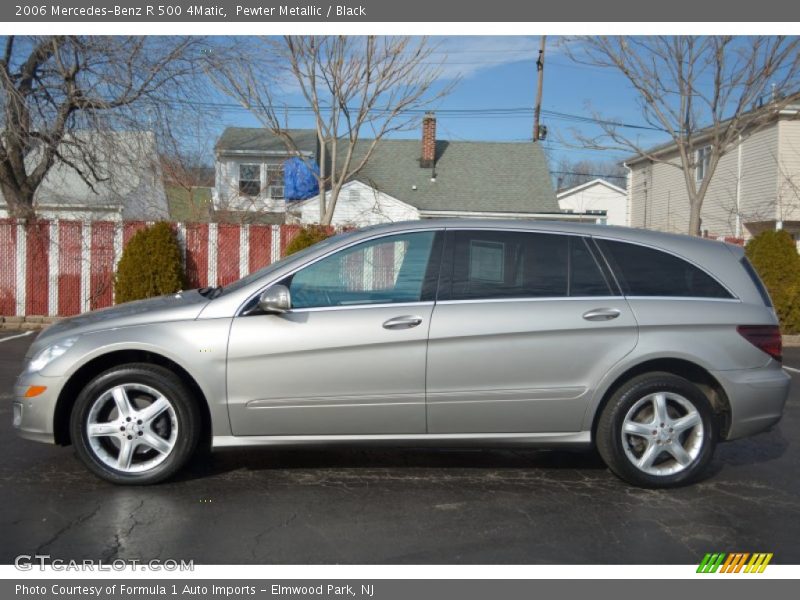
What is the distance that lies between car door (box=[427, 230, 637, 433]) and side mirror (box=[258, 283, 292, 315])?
3.00 ft

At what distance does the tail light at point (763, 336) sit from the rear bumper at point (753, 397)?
10cm

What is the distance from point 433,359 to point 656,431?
1.52m

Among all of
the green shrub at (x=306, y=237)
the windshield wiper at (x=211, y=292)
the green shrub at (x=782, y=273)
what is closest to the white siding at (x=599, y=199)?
the green shrub at (x=782, y=273)

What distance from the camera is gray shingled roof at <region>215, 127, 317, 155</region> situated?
92.7ft

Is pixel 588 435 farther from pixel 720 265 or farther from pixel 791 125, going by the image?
pixel 791 125

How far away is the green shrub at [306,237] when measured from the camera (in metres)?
14.7

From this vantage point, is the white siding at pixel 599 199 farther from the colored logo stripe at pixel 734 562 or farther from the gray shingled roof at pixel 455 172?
the colored logo stripe at pixel 734 562

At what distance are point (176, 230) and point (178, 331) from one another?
10744mm

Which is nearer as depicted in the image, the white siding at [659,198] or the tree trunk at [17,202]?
the tree trunk at [17,202]

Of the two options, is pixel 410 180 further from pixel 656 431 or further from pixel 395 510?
pixel 395 510

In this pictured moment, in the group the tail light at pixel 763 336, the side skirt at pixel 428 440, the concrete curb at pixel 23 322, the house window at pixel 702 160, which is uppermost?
the house window at pixel 702 160

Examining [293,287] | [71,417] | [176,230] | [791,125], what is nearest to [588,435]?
[293,287]

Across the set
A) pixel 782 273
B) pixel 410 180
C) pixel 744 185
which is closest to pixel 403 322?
pixel 782 273

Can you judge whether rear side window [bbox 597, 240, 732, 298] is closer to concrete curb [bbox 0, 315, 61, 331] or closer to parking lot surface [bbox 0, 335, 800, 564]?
parking lot surface [bbox 0, 335, 800, 564]
